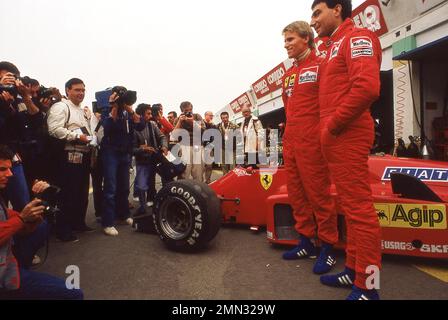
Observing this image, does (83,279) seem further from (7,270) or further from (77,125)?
(77,125)

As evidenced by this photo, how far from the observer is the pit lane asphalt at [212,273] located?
7.63 feet

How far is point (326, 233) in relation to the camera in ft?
9.05

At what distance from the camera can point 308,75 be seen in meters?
2.86

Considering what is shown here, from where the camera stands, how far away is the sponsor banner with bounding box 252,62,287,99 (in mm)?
18648

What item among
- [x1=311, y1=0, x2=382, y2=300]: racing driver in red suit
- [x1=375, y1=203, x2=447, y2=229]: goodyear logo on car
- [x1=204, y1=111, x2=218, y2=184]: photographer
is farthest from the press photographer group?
[x1=311, y1=0, x2=382, y2=300]: racing driver in red suit

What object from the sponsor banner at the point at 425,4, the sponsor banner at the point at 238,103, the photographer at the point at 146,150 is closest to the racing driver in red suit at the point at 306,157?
the photographer at the point at 146,150

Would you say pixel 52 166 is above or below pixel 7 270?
above

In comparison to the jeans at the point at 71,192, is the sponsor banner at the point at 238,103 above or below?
above

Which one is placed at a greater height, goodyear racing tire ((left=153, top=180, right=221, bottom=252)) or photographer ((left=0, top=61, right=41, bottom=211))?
photographer ((left=0, top=61, right=41, bottom=211))

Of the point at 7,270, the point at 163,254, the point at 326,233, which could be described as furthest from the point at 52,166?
the point at 326,233

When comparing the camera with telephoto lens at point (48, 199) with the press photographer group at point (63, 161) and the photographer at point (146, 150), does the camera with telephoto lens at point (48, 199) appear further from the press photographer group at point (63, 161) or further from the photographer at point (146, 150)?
the photographer at point (146, 150)

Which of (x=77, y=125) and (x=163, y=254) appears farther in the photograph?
(x=77, y=125)

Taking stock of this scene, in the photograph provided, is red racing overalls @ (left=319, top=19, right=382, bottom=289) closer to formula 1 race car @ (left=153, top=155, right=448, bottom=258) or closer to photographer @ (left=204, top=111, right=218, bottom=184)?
formula 1 race car @ (left=153, top=155, right=448, bottom=258)
